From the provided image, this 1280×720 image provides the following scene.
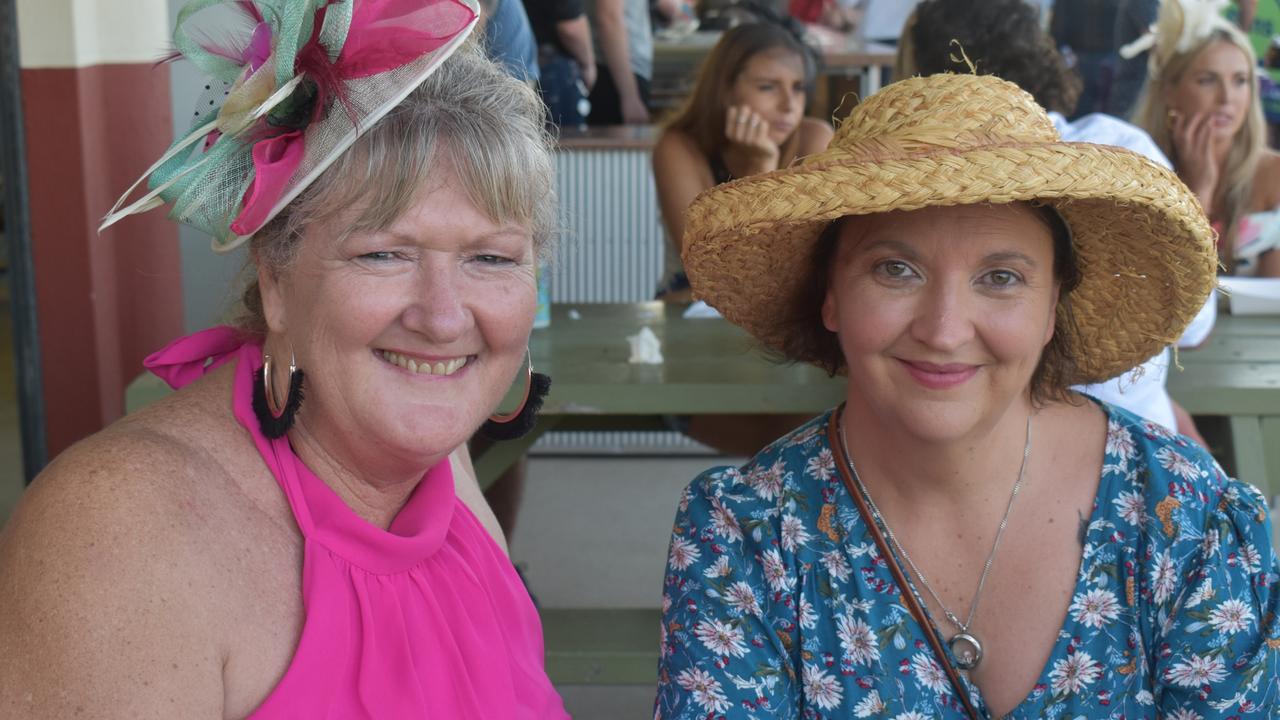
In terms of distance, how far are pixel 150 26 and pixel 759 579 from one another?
112 inches

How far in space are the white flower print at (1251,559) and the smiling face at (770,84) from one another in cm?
322

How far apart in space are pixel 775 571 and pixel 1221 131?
3392mm

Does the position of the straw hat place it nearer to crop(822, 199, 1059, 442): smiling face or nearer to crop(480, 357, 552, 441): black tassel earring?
crop(822, 199, 1059, 442): smiling face

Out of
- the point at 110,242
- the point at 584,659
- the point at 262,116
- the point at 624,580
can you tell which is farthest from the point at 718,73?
the point at 262,116

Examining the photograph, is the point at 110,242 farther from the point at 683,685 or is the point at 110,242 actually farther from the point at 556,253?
the point at 683,685

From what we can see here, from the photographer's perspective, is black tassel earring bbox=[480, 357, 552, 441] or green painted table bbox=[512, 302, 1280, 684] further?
green painted table bbox=[512, 302, 1280, 684]

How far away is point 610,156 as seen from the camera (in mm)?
6113

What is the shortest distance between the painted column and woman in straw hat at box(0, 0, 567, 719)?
7.02 feet

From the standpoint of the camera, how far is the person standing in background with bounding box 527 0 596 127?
6.09 meters

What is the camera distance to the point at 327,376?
171cm

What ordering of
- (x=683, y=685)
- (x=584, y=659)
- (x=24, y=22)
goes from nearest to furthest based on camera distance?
(x=683, y=685) < (x=584, y=659) < (x=24, y=22)

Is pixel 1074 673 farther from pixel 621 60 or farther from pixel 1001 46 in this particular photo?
pixel 621 60

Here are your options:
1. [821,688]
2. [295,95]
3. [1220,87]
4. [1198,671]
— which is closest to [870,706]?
[821,688]

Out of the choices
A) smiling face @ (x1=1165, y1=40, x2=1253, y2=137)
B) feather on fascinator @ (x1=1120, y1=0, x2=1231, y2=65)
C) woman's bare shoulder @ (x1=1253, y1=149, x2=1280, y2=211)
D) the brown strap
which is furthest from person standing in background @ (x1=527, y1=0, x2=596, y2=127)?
the brown strap
